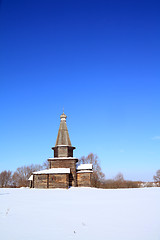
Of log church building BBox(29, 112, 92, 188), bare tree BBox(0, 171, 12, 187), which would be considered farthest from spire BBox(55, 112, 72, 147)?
bare tree BBox(0, 171, 12, 187)

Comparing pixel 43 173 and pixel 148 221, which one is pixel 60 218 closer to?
pixel 148 221

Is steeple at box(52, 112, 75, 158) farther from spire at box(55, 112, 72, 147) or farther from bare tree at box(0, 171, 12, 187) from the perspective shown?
bare tree at box(0, 171, 12, 187)

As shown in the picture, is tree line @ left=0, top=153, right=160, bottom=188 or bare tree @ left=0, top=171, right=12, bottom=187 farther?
bare tree @ left=0, top=171, right=12, bottom=187

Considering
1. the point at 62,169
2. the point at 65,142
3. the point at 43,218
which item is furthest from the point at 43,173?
the point at 43,218

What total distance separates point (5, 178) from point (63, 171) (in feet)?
178

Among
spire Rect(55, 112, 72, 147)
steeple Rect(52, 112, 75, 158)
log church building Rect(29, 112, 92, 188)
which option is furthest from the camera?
spire Rect(55, 112, 72, 147)

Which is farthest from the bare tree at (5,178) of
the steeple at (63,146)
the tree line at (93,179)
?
the steeple at (63,146)

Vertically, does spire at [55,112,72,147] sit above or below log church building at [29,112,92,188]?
above

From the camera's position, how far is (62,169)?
109ft

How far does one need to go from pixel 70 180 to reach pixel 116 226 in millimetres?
28848

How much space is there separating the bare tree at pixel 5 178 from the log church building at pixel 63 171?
46197mm

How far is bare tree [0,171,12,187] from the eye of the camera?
74694mm

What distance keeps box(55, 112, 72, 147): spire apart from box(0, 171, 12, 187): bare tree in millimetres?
48398

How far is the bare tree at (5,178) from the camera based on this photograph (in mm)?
74694
